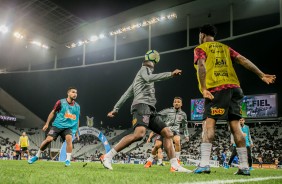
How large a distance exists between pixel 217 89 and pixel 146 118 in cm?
146

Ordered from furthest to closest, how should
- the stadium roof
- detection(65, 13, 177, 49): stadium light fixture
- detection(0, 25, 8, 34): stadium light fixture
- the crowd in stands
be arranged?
the crowd in stands < detection(0, 25, 8, 34): stadium light fixture < detection(65, 13, 177, 49): stadium light fixture < the stadium roof

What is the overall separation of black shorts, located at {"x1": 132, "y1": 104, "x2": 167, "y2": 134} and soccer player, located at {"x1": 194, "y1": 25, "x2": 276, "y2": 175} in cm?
108

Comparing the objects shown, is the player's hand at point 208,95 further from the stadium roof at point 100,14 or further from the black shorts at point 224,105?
the stadium roof at point 100,14

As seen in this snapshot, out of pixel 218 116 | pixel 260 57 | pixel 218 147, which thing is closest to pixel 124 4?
pixel 260 57

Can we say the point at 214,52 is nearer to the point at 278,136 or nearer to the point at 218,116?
the point at 218,116

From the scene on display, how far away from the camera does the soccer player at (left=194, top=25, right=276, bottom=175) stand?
527cm

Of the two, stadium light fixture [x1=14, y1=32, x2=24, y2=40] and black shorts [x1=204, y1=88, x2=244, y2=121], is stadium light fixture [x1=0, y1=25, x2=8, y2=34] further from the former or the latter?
black shorts [x1=204, y1=88, x2=244, y2=121]

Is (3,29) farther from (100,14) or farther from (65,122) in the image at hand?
(65,122)

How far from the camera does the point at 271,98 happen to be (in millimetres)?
28641

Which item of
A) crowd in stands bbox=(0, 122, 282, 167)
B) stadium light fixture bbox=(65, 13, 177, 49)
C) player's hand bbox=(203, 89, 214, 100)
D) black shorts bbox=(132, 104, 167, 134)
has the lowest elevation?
crowd in stands bbox=(0, 122, 282, 167)

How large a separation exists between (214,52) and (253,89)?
3017cm

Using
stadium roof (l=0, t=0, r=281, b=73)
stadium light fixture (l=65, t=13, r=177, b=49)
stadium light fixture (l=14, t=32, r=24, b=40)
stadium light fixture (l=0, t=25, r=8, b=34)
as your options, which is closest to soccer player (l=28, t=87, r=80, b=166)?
stadium roof (l=0, t=0, r=281, b=73)

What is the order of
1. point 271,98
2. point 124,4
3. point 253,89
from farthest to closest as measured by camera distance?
point 253,89, point 271,98, point 124,4

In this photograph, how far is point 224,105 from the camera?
5.27 metres
